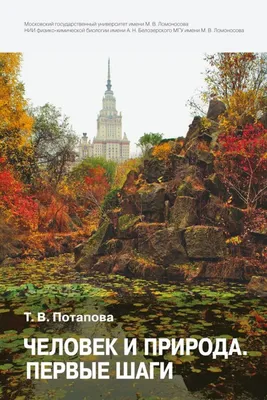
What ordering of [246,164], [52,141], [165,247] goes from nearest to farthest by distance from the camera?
[165,247]
[246,164]
[52,141]

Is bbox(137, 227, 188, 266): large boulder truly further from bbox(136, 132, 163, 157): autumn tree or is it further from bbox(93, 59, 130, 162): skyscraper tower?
bbox(93, 59, 130, 162): skyscraper tower

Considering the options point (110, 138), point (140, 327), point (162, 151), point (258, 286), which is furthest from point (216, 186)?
point (110, 138)

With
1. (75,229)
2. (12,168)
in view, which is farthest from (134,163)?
(12,168)

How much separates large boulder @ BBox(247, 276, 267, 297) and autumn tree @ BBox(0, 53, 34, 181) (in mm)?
9560

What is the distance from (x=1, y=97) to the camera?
13.1 meters

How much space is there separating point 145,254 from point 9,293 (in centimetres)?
425

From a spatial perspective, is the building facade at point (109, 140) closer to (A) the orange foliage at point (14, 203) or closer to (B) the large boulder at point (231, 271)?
(A) the orange foliage at point (14, 203)

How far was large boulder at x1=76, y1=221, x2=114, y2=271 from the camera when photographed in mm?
11891

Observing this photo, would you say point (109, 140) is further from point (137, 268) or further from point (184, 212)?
point (137, 268)

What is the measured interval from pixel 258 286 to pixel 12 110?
1028 centimetres

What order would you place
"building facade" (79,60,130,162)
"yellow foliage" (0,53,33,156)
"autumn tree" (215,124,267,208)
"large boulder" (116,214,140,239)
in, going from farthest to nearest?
"building facade" (79,60,130,162), "yellow foliage" (0,53,33,156), "large boulder" (116,214,140,239), "autumn tree" (215,124,267,208)

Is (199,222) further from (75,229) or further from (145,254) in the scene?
(75,229)

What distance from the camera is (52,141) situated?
20.4m

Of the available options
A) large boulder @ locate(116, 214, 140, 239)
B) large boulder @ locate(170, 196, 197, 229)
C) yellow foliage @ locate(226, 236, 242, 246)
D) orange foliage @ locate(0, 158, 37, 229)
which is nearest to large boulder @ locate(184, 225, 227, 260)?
yellow foliage @ locate(226, 236, 242, 246)
